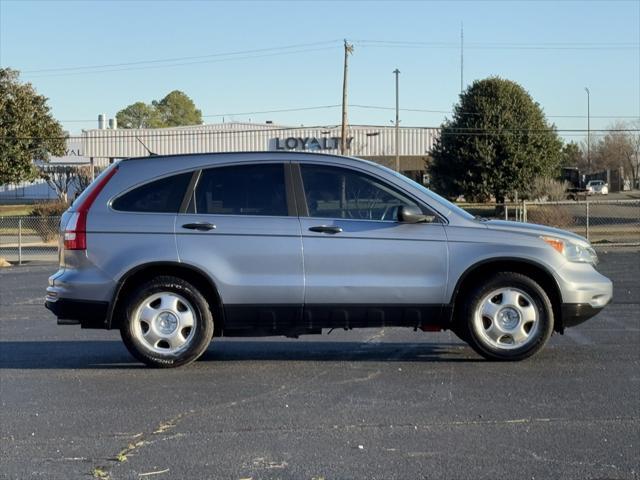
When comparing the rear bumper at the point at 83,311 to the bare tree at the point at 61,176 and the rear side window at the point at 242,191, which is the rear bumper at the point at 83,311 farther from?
the bare tree at the point at 61,176

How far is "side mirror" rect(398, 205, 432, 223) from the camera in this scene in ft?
22.9

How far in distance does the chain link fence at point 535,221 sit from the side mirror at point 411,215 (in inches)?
597

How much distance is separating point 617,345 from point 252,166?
402cm

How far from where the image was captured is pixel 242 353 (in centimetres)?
810

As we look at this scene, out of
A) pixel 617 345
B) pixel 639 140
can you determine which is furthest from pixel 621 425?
pixel 639 140

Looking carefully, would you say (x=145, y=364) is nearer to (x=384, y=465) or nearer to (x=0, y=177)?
(x=384, y=465)

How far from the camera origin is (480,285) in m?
7.13

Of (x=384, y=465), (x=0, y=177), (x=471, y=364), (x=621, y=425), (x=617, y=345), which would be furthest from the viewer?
(x=0, y=177)

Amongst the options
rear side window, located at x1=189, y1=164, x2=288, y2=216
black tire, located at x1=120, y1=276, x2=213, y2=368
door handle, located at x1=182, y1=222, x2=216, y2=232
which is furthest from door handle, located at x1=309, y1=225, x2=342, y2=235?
black tire, located at x1=120, y1=276, x2=213, y2=368

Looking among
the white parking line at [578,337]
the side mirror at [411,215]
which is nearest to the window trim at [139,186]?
the side mirror at [411,215]

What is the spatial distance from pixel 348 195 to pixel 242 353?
2.01m

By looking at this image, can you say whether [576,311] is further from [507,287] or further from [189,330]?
[189,330]

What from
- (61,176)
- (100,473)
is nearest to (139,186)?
(100,473)

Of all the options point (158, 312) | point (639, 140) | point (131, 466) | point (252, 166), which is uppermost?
point (639, 140)
